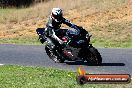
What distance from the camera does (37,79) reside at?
435 inches

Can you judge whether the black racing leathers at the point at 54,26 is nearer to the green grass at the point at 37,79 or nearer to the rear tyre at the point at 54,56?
the rear tyre at the point at 54,56

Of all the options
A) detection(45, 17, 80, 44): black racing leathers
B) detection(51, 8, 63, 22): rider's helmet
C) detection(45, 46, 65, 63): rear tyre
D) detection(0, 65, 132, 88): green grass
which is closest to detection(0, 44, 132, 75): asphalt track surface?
detection(45, 46, 65, 63): rear tyre

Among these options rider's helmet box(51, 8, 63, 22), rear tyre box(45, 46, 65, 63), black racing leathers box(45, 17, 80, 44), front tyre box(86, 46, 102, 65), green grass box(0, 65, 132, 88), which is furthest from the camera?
rear tyre box(45, 46, 65, 63)

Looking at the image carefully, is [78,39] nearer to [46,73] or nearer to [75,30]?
[75,30]

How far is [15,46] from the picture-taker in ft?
62.1

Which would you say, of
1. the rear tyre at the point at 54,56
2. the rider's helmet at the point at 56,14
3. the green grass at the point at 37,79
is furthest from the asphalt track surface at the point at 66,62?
the rider's helmet at the point at 56,14

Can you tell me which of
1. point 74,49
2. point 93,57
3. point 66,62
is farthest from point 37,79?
point 66,62

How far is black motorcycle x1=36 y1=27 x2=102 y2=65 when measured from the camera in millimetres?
13789

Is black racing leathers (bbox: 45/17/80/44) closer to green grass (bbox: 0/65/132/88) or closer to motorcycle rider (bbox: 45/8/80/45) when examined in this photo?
motorcycle rider (bbox: 45/8/80/45)

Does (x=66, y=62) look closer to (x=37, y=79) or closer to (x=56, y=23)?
(x=56, y=23)

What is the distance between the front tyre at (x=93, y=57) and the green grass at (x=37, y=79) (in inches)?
61.9

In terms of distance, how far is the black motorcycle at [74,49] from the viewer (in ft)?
45.2

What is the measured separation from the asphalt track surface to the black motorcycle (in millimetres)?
213

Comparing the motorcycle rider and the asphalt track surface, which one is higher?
the motorcycle rider
